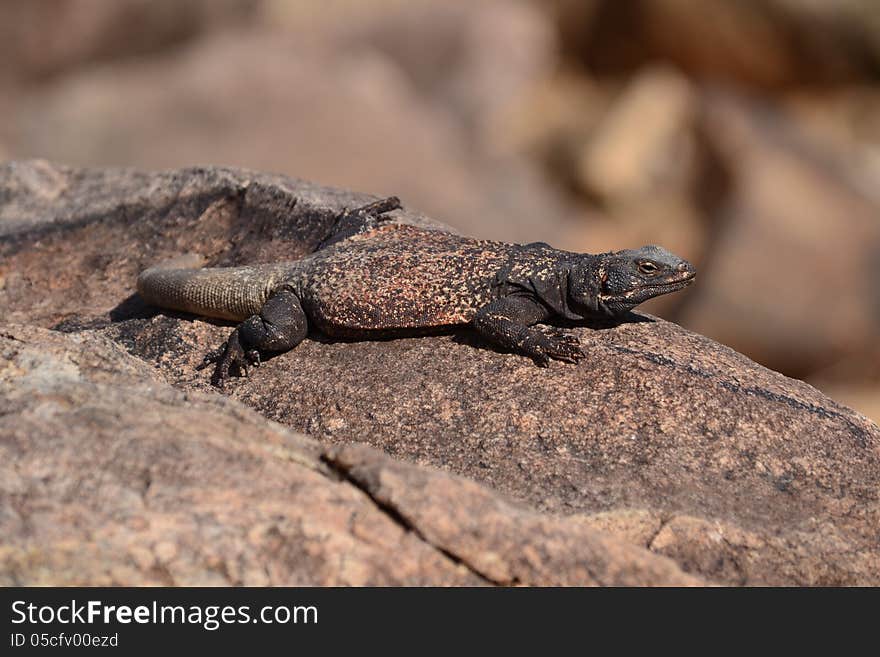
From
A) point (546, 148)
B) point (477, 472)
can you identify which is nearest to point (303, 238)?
point (477, 472)

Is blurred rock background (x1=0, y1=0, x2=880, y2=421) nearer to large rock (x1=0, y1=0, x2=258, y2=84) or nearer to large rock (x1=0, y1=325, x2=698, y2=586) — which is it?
large rock (x1=0, y1=0, x2=258, y2=84)

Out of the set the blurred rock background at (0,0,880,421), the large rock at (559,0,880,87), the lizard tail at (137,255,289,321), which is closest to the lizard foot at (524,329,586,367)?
the lizard tail at (137,255,289,321)

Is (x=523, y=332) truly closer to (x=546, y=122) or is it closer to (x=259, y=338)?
(x=259, y=338)

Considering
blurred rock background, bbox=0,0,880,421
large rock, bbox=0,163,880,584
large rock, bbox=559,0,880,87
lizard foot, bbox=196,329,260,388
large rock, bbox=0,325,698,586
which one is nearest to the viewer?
large rock, bbox=0,325,698,586

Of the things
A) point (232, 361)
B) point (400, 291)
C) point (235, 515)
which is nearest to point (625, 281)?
→ point (400, 291)

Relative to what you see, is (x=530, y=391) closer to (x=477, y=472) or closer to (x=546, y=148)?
(x=477, y=472)

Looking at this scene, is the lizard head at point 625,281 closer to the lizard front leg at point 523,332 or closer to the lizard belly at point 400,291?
the lizard front leg at point 523,332
